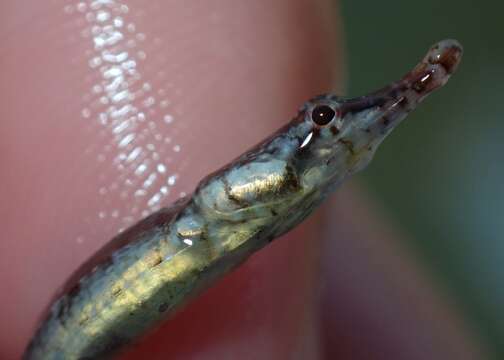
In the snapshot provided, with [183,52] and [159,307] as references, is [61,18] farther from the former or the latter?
[159,307]

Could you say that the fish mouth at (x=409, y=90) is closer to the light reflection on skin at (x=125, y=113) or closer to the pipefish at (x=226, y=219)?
the pipefish at (x=226, y=219)

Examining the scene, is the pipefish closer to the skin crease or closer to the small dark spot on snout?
the small dark spot on snout

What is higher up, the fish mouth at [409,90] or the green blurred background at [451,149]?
the green blurred background at [451,149]

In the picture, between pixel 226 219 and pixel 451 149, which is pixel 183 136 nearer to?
pixel 226 219

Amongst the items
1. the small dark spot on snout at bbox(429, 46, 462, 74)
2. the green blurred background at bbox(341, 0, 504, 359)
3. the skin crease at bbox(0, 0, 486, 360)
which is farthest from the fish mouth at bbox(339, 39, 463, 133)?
the green blurred background at bbox(341, 0, 504, 359)

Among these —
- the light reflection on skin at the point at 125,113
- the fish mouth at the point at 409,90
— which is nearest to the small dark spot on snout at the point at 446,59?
the fish mouth at the point at 409,90

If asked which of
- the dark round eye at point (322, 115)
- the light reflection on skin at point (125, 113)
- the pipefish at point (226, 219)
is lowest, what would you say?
the pipefish at point (226, 219)

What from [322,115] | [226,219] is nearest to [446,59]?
[322,115]
